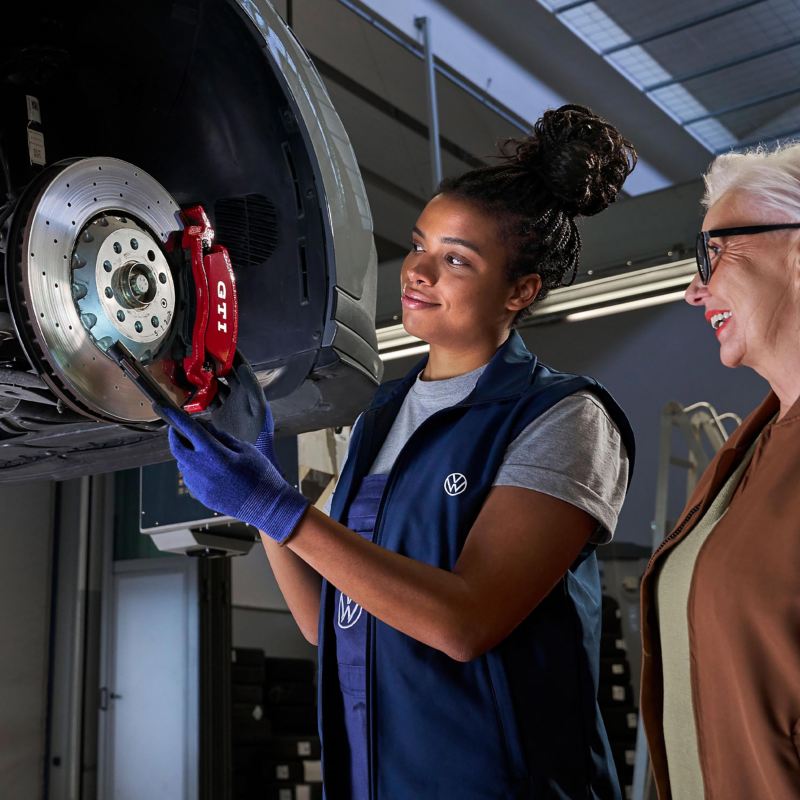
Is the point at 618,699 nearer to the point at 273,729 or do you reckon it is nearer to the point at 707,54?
the point at 273,729

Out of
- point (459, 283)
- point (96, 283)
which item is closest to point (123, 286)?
point (96, 283)

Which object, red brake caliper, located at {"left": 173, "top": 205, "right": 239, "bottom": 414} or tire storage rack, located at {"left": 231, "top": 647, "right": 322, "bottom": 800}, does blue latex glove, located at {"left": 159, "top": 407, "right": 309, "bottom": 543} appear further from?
tire storage rack, located at {"left": 231, "top": 647, "right": 322, "bottom": 800}

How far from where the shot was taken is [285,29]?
1.52 m

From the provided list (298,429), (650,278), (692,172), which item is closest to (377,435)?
(298,429)

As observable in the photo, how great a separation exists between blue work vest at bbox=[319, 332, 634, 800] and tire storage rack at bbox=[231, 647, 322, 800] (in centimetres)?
575

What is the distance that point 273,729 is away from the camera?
7.26 meters

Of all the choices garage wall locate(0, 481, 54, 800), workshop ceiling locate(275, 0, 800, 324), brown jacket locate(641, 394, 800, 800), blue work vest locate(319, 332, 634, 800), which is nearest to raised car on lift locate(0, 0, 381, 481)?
blue work vest locate(319, 332, 634, 800)

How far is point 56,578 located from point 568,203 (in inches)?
256

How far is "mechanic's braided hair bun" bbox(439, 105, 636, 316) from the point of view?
147 cm

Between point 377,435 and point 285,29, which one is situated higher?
point 285,29

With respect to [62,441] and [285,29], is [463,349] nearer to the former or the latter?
[285,29]

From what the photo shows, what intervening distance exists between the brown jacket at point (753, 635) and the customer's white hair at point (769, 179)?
249mm

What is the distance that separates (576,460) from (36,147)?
862 millimetres

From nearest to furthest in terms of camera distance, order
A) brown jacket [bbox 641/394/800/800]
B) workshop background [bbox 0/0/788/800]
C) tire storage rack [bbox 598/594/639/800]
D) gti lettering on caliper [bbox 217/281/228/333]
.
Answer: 1. brown jacket [bbox 641/394/800/800]
2. gti lettering on caliper [bbox 217/281/228/333]
3. workshop background [bbox 0/0/788/800]
4. tire storage rack [bbox 598/594/639/800]
